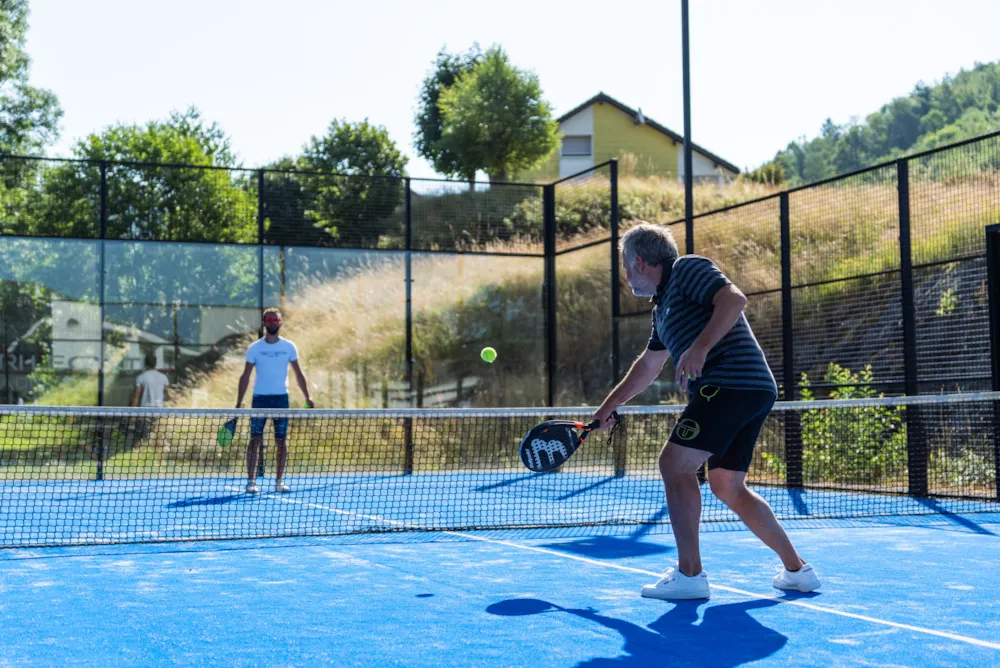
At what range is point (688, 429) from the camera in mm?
4578

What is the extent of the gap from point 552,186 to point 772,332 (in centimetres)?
374

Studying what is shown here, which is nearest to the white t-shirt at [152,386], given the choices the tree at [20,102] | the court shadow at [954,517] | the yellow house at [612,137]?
the court shadow at [954,517]

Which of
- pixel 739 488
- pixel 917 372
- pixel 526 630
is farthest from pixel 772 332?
pixel 526 630

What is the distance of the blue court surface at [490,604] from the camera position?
3840 millimetres

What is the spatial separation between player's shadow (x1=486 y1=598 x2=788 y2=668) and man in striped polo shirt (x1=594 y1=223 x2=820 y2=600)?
232mm

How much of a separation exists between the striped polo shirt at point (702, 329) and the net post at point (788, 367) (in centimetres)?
695

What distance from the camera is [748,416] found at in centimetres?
462

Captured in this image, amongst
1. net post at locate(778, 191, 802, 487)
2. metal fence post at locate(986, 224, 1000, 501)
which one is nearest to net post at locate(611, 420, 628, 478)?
net post at locate(778, 191, 802, 487)

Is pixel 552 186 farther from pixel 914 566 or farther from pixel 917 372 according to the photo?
pixel 914 566

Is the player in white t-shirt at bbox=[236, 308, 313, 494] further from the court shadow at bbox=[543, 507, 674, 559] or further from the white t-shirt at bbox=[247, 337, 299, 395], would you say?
the court shadow at bbox=[543, 507, 674, 559]

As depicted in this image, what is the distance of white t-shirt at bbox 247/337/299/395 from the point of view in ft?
35.6

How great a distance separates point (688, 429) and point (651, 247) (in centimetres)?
76

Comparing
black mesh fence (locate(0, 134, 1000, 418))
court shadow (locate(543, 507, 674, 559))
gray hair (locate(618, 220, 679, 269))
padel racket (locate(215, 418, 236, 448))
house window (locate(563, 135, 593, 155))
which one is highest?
house window (locate(563, 135, 593, 155))

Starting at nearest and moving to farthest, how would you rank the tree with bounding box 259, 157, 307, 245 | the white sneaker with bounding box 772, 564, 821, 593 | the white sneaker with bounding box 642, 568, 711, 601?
the white sneaker with bounding box 642, 568, 711, 601
the white sneaker with bounding box 772, 564, 821, 593
the tree with bounding box 259, 157, 307, 245
